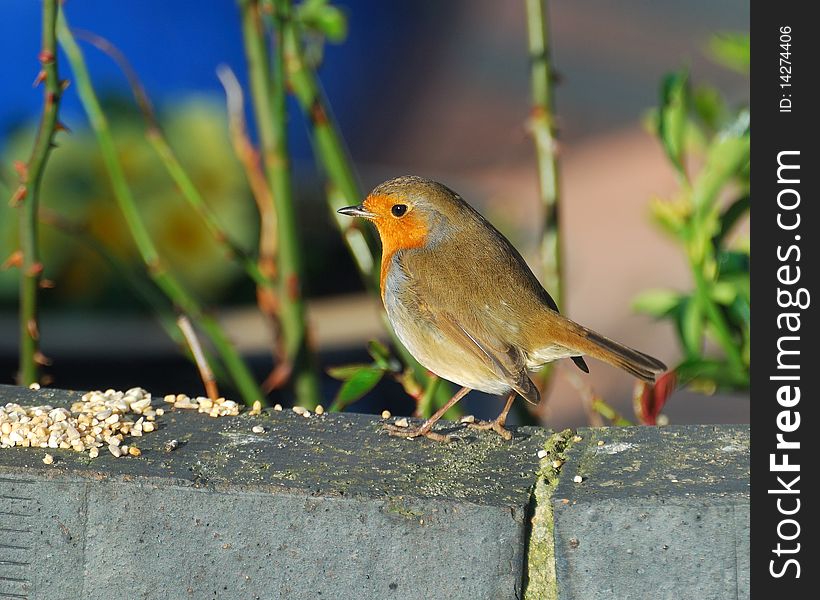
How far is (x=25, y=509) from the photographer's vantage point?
66.8 inches

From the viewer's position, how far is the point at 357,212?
2.21 m

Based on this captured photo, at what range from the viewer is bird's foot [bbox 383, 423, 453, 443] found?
194cm

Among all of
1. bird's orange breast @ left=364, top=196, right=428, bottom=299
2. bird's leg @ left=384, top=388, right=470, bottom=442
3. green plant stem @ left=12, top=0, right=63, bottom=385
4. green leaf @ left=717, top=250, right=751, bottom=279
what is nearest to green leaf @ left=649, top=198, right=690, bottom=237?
green leaf @ left=717, top=250, right=751, bottom=279

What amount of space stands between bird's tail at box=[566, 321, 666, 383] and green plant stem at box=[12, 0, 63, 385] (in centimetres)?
101

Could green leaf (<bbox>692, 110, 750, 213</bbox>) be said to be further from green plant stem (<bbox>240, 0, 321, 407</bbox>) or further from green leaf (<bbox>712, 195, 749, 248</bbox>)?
green plant stem (<bbox>240, 0, 321, 407</bbox>)

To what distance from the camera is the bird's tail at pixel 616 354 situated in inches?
79.6

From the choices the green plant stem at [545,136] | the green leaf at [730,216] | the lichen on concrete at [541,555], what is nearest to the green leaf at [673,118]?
the green leaf at [730,216]

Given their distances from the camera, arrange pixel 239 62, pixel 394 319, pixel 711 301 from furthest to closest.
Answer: pixel 239 62 < pixel 711 301 < pixel 394 319

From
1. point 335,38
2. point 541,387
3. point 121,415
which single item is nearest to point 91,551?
point 121,415

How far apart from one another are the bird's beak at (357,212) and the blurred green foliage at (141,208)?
1.30m

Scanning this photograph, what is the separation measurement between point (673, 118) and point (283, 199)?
829 mm
